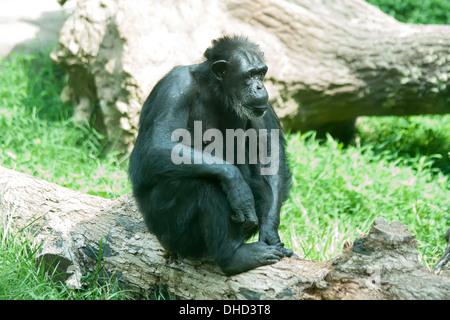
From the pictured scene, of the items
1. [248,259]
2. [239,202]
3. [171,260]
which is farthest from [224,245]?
[171,260]

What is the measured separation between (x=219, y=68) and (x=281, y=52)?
3.24 m

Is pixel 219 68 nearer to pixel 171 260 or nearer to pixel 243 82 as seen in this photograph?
pixel 243 82

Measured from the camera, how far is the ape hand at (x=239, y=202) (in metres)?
3.70

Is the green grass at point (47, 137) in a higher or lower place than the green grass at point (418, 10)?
lower

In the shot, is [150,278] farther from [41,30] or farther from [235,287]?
[41,30]

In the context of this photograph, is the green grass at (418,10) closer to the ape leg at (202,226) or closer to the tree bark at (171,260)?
the tree bark at (171,260)

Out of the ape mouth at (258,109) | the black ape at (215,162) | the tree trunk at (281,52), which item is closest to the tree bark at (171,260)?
the black ape at (215,162)

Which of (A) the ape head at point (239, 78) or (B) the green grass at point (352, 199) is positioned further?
(B) the green grass at point (352, 199)

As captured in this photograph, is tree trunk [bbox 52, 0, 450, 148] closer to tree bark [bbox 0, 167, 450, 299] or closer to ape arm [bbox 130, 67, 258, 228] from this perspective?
tree bark [bbox 0, 167, 450, 299]

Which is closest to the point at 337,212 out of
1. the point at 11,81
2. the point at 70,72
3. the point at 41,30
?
the point at 70,72

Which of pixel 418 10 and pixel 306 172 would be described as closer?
pixel 306 172

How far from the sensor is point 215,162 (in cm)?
379

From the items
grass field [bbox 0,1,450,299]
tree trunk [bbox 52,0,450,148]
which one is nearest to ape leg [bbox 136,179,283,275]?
grass field [bbox 0,1,450,299]

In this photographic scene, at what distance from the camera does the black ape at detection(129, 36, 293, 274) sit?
368cm
